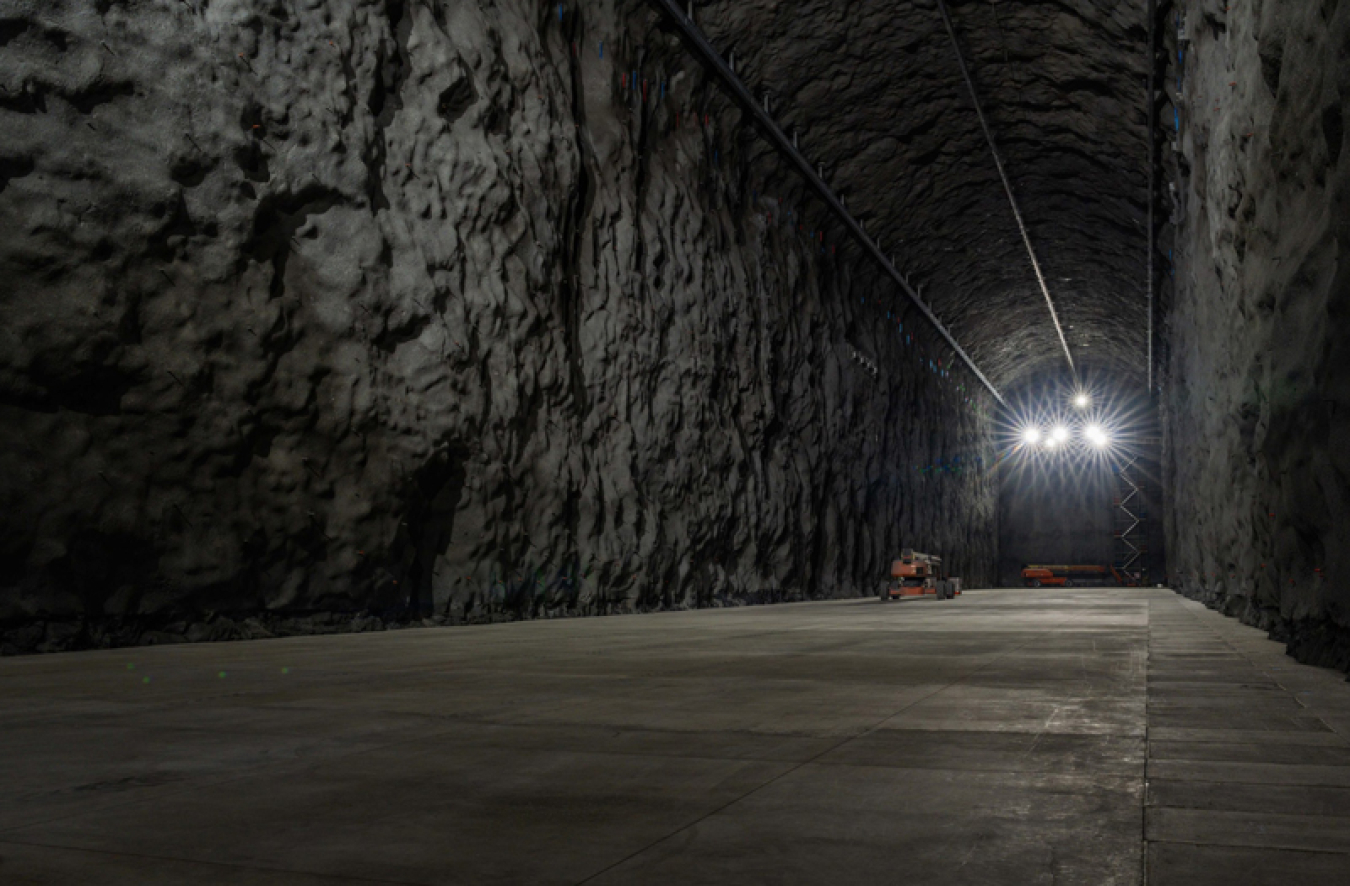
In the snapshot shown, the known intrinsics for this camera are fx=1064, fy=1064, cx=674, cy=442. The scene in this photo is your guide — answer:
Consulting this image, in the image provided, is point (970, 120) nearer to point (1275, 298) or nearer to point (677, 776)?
point (1275, 298)

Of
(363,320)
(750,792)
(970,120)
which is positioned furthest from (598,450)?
(750,792)

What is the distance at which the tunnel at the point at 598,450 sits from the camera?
2.80 metres

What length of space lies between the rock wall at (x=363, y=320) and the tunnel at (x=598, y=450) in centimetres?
5

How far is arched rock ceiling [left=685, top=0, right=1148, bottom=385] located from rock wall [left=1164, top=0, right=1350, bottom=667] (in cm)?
382

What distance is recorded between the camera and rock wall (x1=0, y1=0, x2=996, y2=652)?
9.02m

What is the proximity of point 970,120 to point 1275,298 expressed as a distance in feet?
54.1

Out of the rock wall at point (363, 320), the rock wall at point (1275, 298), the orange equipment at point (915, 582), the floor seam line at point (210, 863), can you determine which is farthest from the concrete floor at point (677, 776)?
the orange equipment at point (915, 582)

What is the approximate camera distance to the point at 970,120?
24109 mm

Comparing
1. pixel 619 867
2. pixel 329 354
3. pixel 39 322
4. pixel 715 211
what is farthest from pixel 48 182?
pixel 715 211

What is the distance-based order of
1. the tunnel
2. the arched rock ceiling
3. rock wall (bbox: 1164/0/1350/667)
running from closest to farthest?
the tunnel < rock wall (bbox: 1164/0/1350/667) < the arched rock ceiling

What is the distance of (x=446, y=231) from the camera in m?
13.6

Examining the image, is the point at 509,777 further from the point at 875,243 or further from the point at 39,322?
the point at 875,243

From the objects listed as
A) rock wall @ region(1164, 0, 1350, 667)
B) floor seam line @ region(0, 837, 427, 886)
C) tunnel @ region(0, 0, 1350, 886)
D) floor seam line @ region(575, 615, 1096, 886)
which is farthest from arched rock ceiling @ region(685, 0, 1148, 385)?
floor seam line @ region(0, 837, 427, 886)

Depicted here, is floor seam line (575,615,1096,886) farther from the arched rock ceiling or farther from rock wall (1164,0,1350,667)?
the arched rock ceiling
